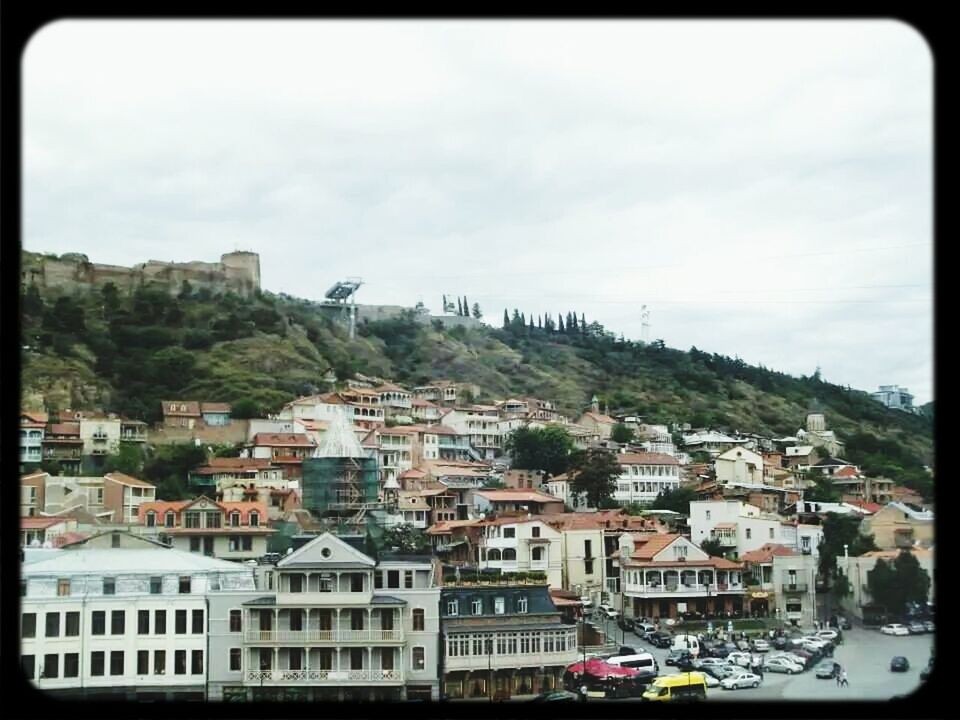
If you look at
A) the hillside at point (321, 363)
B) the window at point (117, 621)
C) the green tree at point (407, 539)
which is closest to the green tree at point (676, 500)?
the hillside at point (321, 363)

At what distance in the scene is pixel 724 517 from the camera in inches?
640

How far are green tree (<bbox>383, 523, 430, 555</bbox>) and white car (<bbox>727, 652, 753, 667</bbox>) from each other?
468 centimetres

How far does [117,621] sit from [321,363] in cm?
1941

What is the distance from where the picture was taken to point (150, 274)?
32188 mm

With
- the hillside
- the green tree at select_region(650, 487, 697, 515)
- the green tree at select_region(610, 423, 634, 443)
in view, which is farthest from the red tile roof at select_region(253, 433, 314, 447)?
the green tree at select_region(650, 487, 697, 515)

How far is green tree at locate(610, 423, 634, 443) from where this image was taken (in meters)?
22.2

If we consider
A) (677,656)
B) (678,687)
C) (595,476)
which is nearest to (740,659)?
(677,656)

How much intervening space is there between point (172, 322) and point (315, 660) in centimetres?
2119

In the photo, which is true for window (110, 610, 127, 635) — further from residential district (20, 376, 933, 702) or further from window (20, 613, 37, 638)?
window (20, 613, 37, 638)

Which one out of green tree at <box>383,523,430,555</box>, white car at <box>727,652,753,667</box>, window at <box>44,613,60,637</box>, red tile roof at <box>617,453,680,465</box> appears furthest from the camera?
red tile roof at <box>617,453,680,465</box>

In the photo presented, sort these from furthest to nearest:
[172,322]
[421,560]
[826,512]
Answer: [172,322]
[826,512]
[421,560]

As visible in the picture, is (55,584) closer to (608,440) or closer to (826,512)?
(826,512)

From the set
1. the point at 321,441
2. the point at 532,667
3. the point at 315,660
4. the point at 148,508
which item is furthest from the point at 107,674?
the point at 321,441

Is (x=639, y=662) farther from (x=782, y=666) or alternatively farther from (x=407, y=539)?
(x=407, y=539)
